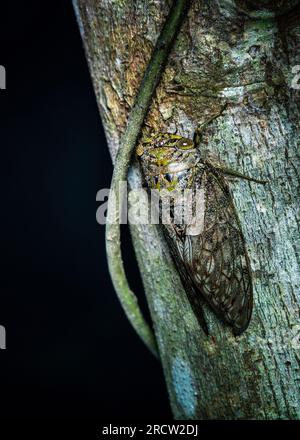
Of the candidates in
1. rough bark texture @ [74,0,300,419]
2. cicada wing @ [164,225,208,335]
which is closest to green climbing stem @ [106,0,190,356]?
rough bark texture @ [74,0,300,419]

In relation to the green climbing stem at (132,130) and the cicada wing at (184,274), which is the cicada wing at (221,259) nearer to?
the cicada wing at (184,274)

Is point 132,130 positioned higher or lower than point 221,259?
higher

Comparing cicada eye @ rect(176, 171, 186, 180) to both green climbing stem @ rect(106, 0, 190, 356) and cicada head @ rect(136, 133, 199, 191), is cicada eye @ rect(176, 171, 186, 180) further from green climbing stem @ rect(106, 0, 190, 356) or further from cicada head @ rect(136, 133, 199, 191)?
green climbing stem @ rect(106, 0, 190, 356)

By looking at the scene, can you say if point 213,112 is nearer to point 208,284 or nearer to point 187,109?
point 187,109

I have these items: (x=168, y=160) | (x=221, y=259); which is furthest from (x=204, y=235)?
(x=168, y=160)

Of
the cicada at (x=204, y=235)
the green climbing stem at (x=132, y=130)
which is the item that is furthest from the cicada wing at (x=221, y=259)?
the green climbing stem at (x=132, y=130)

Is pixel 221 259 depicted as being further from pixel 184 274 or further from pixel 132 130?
pixel 132 130
